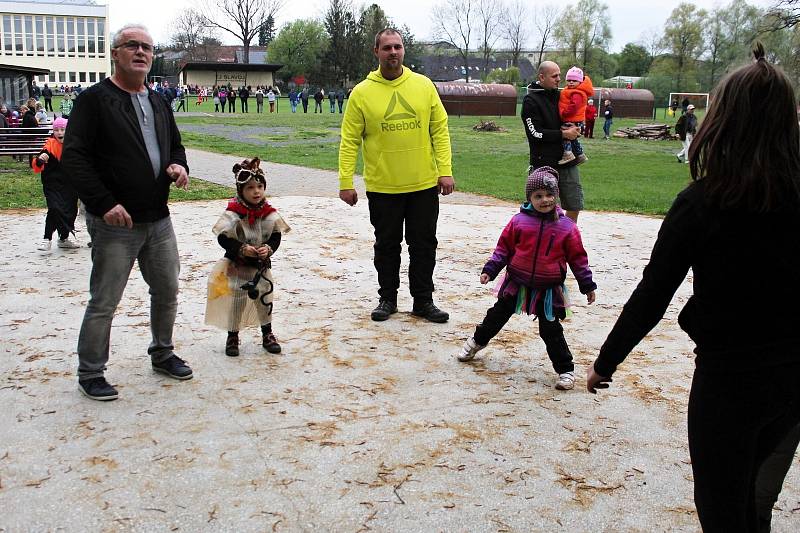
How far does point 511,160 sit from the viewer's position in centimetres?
2277

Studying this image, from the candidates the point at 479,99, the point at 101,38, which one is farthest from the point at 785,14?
the point at 101,38

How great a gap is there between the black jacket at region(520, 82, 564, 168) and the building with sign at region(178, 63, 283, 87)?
7609 cm

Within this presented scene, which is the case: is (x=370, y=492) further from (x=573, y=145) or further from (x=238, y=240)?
(x=573, y=145)

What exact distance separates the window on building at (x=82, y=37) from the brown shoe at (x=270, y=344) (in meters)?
101

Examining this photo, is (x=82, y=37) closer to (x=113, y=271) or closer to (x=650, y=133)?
(x=650, y=133)

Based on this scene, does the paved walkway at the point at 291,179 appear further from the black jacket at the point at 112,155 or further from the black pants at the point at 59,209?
the black jacket at the point at 112,155

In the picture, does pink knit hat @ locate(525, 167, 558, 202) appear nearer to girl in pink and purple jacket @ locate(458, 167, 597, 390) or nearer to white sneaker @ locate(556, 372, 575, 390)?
girl in pink and purple jacket @ locate(458, 167, 597, 390)

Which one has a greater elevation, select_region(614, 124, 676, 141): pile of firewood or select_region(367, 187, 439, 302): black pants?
select_region(614, 124, 676, 141): pile of firewood

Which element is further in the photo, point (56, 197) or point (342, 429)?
point (56, 197)

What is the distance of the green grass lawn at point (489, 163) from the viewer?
14102 mm

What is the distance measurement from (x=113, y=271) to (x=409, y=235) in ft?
8.66

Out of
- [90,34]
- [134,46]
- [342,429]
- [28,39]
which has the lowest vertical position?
[342,429]

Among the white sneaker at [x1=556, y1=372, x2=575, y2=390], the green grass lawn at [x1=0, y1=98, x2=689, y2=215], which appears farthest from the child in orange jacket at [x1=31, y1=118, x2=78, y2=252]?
the white sneaker at [x1=556, y1=372, x2=575, y2=390]

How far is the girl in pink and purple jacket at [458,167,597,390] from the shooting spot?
496cm
